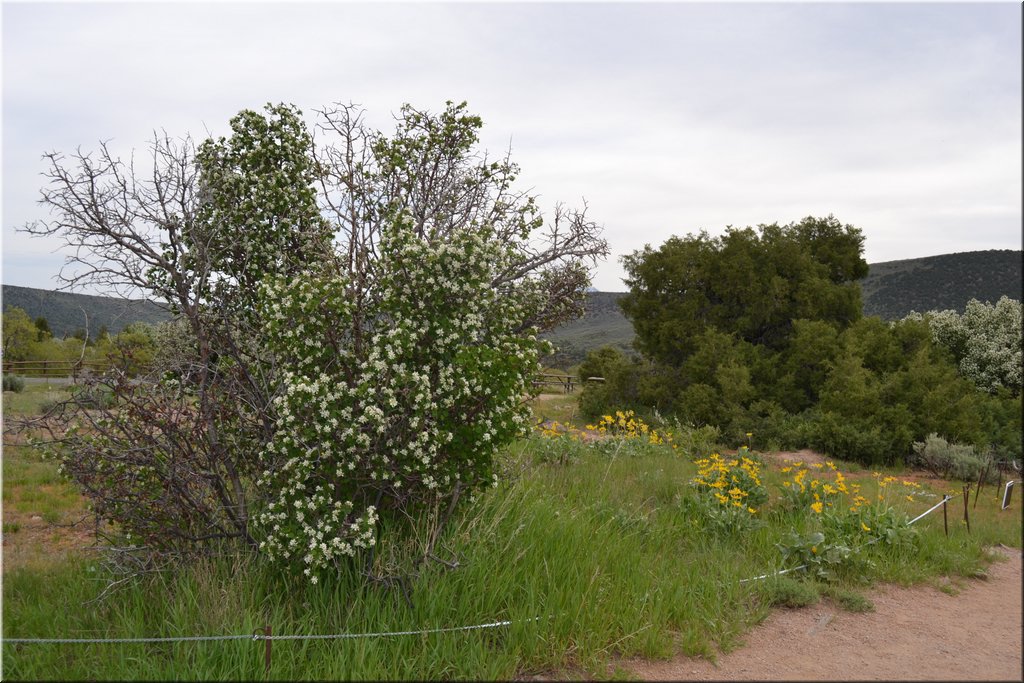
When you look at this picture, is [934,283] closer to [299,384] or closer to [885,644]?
[885,644]

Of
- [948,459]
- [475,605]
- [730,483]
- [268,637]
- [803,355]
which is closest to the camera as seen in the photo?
[268,637]

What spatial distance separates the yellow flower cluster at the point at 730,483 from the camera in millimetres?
6418

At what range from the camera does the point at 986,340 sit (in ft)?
45.7

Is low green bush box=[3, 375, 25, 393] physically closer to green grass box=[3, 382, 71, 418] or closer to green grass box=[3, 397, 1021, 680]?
green grass box=[3, 382, 71, 418]

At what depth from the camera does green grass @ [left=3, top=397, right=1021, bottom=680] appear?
12.4 ft

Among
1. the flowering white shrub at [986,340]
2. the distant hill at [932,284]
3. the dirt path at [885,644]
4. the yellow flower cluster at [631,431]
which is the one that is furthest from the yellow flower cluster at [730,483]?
the distant hill at [932,284]

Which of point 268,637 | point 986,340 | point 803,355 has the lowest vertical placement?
point 268,637

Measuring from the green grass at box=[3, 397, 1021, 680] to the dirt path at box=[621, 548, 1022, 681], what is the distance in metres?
0.13

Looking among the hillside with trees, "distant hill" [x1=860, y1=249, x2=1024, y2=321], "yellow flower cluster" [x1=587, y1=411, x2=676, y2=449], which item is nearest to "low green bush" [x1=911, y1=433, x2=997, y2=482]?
the hillside with trees

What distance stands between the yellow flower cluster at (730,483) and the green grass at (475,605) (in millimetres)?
649

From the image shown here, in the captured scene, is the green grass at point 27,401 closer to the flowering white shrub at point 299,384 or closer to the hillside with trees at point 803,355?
the flowering white shrub at point 299,384

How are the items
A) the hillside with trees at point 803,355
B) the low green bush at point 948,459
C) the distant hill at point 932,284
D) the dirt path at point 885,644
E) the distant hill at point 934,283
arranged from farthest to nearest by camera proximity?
the distant hill at point 934,283 < the distant hill at point 932,284 < the hillside with trees at point 803,355 < the low green bush at point 948,459 < the dirt path at point 885,644

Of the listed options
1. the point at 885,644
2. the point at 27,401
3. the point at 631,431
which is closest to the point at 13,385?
the point at 27,401

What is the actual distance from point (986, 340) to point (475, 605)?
44.6ft
